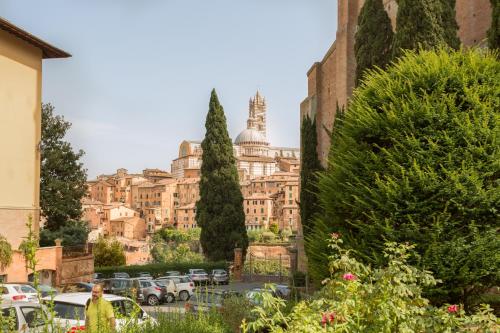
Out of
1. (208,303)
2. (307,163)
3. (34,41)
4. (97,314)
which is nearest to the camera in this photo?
(97,314)

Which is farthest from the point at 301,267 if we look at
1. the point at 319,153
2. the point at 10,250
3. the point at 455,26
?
the point at 455,26

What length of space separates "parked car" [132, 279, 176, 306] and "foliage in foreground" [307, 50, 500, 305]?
55.8 feet

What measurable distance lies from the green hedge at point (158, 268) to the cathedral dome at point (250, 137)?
135 meters

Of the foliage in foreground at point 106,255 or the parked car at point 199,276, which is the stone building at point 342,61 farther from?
the foliage in foreground at point 106,255

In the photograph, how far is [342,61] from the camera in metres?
31.2

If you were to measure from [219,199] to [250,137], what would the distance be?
137338 mm

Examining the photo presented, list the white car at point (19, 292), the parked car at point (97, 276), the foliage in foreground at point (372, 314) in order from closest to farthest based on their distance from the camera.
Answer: the foliage in foreground at point (372, 314)
the white car at point (19, 292)
the parked car at point (97, 276)

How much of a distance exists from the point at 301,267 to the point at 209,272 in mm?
9024

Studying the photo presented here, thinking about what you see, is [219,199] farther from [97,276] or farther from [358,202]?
[358,202]

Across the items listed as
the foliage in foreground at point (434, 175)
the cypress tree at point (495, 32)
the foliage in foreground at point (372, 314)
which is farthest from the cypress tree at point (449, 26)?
the foliage in foreground at point (372, 314)

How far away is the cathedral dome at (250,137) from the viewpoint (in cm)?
18075

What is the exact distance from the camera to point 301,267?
117 ft

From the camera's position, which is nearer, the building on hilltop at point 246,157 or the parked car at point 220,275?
the parked car at point 220,275

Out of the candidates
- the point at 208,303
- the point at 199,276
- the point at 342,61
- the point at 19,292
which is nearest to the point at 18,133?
the point at 19,292
